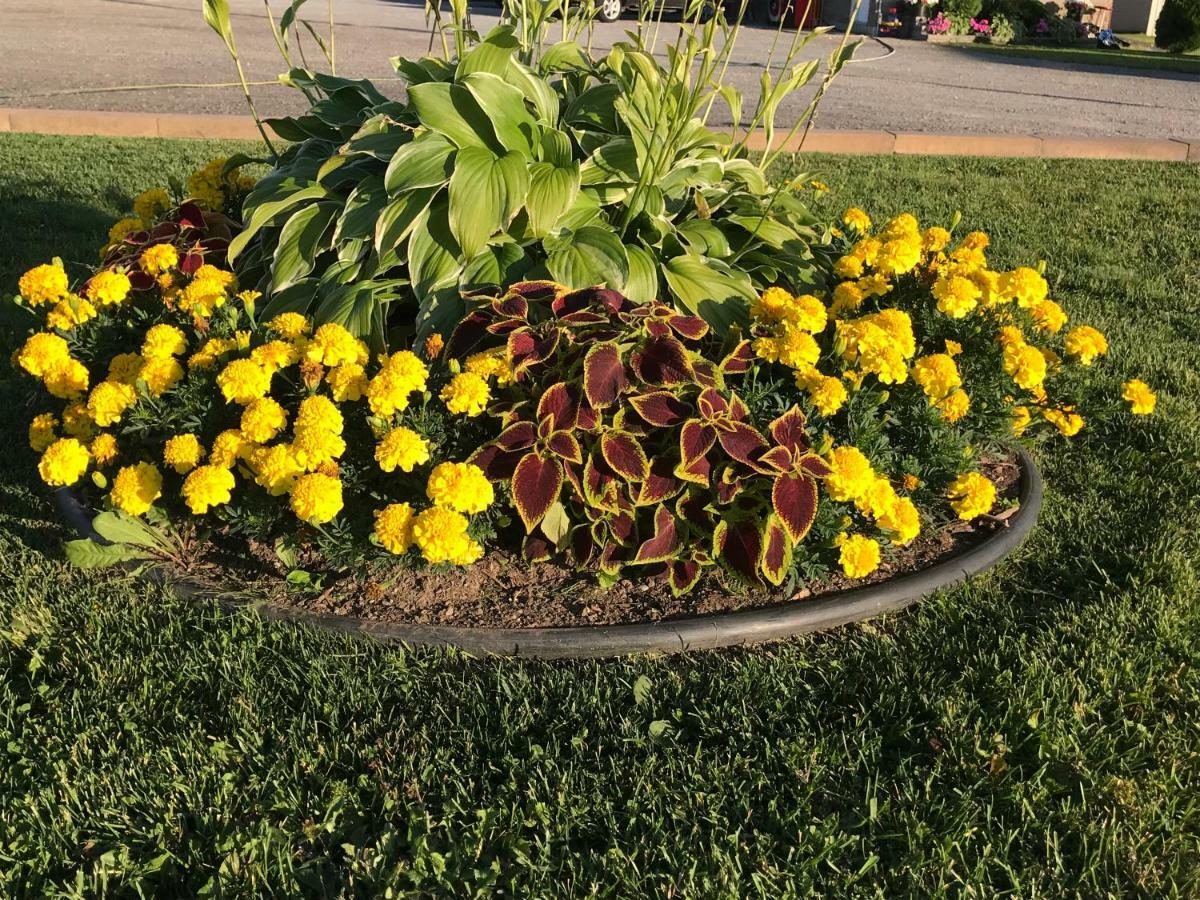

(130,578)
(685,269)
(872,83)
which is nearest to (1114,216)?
(685,269)

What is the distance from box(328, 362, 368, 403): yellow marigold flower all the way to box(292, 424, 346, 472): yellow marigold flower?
0.58 ft

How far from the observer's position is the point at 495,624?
7.48 feet

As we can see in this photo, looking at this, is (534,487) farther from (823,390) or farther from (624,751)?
(823,390)

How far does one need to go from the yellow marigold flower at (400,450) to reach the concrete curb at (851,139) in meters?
5.15

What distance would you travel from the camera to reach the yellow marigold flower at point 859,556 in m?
2.28

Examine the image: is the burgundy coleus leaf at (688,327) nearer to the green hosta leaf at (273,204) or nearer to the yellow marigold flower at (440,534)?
the yellow marigold flower at (440,534)

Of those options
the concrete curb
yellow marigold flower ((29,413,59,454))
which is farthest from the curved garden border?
the concrete curb

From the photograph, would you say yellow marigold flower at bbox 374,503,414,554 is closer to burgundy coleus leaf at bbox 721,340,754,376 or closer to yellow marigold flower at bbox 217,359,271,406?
yellow marigold flower at bbox 217,359,271,406

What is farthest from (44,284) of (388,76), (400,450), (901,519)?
(388,76)

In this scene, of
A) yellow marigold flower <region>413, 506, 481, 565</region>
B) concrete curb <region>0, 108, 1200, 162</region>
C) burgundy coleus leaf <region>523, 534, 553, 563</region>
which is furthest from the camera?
concrete curb <region>0, 108, 1200, 162</region>

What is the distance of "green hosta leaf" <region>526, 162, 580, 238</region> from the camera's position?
2646 millimetres

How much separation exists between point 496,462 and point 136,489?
2.81 ft

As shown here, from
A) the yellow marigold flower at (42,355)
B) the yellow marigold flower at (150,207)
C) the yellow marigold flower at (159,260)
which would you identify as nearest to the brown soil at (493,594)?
the yellow marigold flower at (42,355)

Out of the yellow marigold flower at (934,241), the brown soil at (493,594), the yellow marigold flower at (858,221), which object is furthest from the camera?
the yellow marigold flower at (858,221)
